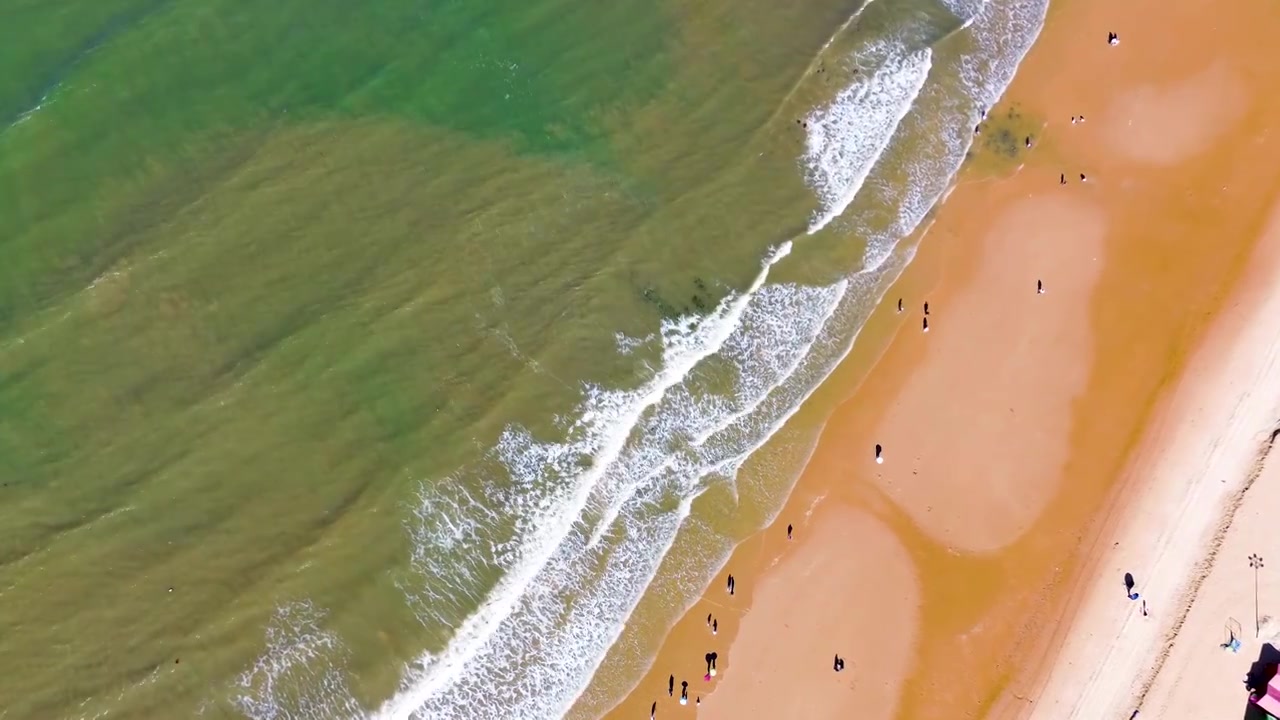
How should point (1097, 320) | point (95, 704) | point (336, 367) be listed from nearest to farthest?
point (95, 704) → point (336, 367) → point (1097, 320)

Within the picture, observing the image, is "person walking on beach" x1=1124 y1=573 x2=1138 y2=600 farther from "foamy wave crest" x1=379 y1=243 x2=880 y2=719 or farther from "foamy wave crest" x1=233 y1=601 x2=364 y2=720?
"foamy wave crest" x1=233 y1=601 x2=364 y2=720

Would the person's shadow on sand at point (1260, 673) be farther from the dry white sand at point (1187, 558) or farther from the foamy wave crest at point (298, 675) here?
the foamy wave crest at point (298, 675)

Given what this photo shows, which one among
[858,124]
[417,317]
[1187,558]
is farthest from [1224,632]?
[417,317]

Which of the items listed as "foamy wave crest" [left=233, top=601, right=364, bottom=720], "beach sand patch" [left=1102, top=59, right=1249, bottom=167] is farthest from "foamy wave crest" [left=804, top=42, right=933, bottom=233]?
"foamy wave crest" [left=233, top=601, right=364, bottom=720]

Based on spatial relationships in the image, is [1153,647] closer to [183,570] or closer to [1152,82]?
[1152,82]

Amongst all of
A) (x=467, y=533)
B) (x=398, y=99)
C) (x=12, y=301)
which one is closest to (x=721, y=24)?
(x=398, y=99)

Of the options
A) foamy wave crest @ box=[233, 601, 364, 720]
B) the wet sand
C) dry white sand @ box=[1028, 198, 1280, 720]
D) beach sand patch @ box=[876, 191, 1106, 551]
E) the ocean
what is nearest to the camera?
foamy wave crest @ box=[233, 601, 364, 720]
